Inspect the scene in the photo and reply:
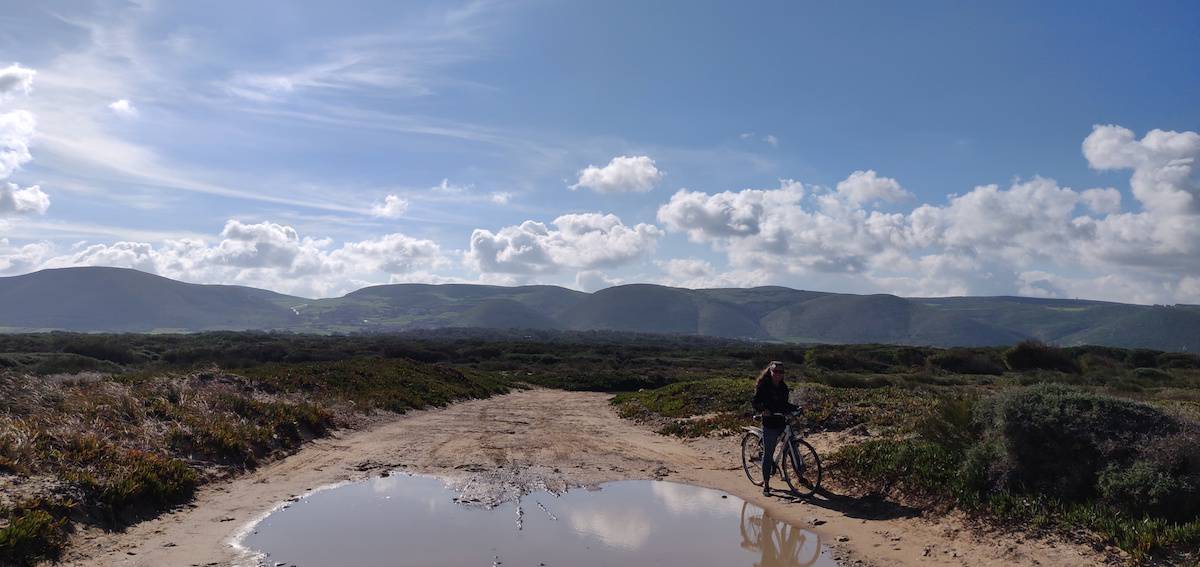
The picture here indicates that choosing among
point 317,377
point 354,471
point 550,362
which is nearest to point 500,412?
Answer: point 317,377

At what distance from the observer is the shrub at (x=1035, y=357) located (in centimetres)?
4078

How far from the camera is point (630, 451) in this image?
51.8 ft

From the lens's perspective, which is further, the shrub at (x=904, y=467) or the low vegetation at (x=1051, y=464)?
the shrub at (x=904, y=467)

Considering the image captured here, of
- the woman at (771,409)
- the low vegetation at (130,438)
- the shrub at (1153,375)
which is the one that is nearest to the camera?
the low vegetation at (130,438)

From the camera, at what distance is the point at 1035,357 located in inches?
1656

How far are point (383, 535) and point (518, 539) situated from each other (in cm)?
177

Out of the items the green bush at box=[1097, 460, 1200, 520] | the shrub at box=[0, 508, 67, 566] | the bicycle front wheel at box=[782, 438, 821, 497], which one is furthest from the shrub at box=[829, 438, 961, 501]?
the shrub at box=[0, 508, 67, 566]

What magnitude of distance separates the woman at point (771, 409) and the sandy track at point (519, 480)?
24.6 inches

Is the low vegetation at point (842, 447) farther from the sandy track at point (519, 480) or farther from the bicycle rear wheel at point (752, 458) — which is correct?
the bicycle rear wheel at point (752, 458)

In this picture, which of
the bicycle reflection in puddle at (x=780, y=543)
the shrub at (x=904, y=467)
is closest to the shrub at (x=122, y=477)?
the bicycle reflection in puddle at (x=780, y=543)

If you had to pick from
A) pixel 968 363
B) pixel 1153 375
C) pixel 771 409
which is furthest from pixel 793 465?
pixel 968 363

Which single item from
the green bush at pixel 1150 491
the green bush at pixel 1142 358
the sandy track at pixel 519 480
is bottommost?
the sandy track at pixel 519 480

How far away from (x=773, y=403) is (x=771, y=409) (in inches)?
4.3

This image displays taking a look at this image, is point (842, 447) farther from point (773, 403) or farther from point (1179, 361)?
point (1179, 361)
